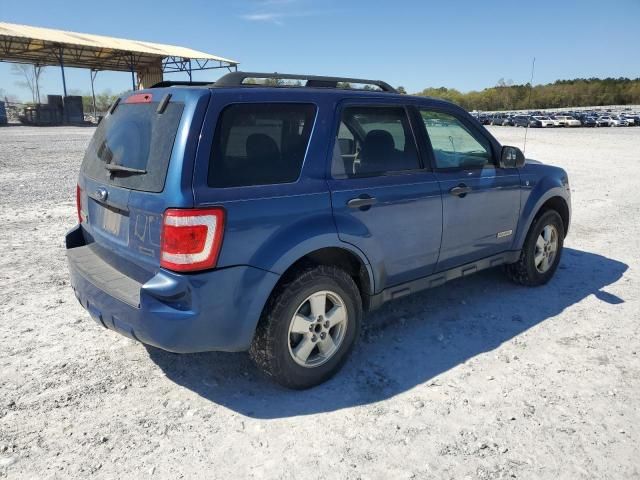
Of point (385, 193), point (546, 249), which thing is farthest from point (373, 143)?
point (546, 249)

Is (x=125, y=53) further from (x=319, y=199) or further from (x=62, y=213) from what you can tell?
(x=319, y=199)

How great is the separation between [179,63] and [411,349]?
41.3 m

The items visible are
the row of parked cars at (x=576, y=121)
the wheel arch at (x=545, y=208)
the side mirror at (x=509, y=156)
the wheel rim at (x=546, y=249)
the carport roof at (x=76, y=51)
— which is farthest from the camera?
the row of parked cars at (x=576, y=121)

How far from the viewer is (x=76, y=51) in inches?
1460

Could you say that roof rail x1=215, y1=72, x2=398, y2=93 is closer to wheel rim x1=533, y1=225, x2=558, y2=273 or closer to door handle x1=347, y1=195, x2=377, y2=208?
door handle x1=347, y1=195, x2=377, y2=208

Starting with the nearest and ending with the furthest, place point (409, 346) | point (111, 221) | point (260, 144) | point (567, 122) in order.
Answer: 1. point (260, 144)
2. point (111, 221)
3. point (409, 346)
4. point (567, 122)

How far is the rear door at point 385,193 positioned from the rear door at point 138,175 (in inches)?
39.2

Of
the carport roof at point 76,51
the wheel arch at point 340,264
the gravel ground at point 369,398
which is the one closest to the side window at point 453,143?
the wheel arch at point 340,264

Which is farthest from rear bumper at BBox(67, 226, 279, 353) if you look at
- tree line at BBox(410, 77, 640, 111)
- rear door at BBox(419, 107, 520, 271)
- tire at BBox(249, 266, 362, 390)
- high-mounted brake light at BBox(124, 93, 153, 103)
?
tree line at BBox(410, 77, 640, 111)

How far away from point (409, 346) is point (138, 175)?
7.64 feet

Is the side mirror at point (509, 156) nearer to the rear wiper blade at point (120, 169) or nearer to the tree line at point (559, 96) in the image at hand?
the rear wiper blade at point (120, 169)

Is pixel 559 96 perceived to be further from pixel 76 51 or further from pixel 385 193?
pixel 385 193

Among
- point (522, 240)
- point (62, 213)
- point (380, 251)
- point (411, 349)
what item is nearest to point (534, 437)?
point (411, 349)

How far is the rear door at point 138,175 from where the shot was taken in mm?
2592
